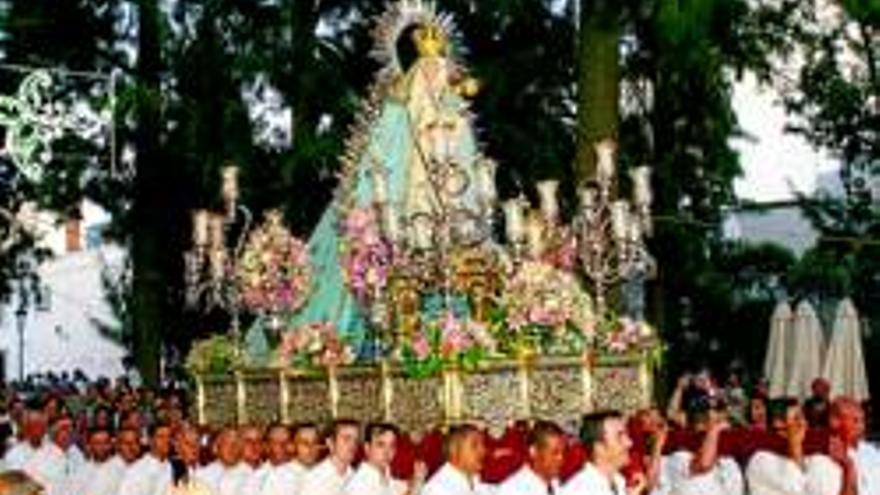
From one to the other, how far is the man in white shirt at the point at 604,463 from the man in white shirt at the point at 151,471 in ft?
15.9

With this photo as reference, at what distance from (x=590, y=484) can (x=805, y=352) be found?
1372cm

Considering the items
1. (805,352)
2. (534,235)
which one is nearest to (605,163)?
(534,235)

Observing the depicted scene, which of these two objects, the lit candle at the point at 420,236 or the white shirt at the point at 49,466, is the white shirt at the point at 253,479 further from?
the lit candle at the point at 420,236

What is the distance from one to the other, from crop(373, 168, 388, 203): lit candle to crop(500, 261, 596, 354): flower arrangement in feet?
4.35

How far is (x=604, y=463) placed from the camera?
10273 mm

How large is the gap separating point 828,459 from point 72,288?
4869 centimetres

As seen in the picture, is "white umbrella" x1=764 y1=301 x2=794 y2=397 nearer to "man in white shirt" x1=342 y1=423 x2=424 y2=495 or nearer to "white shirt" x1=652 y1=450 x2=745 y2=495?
"white shirt" x1=652 y1=450 x2=745 y2=495

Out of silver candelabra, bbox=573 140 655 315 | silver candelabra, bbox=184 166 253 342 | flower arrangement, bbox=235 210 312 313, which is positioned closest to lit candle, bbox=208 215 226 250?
silver candelabra, bbox=184 166 253 342

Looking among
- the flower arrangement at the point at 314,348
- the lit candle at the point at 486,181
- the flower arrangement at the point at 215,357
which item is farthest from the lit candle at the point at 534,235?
the flower arrangement at the point at 215,357

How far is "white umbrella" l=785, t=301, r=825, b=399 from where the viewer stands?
23234 mm

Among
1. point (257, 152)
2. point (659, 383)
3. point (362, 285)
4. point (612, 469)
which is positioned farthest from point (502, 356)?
point (257, 152)

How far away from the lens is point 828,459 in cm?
1241

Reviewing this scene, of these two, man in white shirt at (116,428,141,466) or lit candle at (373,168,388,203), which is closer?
man in white shirt at (116,428,141,466)

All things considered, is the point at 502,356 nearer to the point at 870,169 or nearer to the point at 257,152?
the point at 257,152
